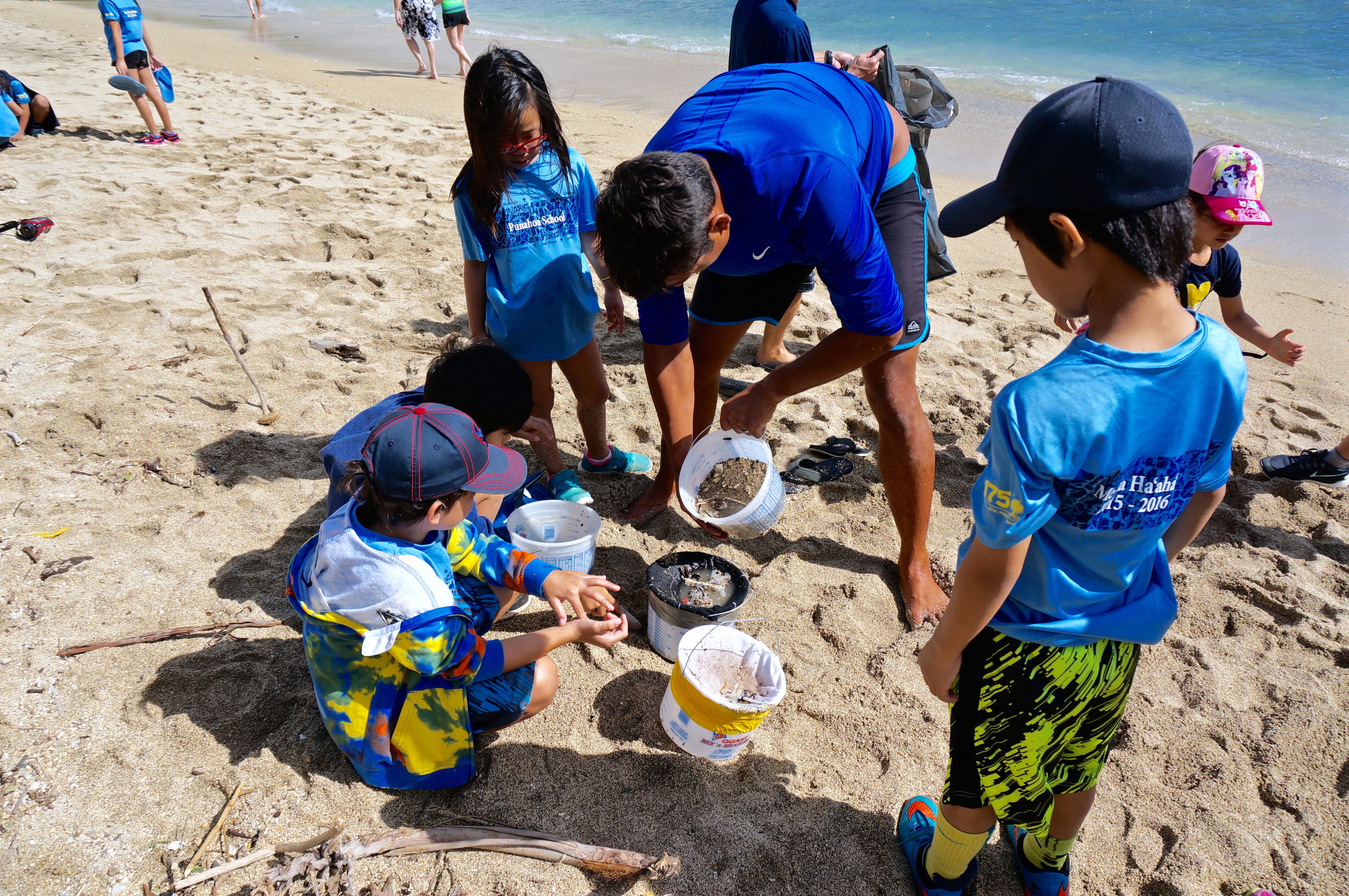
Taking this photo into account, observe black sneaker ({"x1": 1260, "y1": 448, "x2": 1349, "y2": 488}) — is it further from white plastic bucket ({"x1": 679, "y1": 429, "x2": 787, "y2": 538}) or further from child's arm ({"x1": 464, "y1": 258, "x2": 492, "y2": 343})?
child's arm ({"x1": 464, "y1": 258, "x2": 492, "y2": 343})

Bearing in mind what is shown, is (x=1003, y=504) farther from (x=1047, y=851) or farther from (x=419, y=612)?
(x=419, y=612)

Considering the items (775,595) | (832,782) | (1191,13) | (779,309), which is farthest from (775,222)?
(1191,13)

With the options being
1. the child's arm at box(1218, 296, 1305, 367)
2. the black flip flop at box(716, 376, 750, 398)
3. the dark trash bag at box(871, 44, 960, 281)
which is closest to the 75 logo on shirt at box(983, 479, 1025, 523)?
the dark trash bag at box(871, 44, 960, 281)

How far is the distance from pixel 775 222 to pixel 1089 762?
1560 mm

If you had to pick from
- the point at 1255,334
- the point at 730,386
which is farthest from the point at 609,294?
the point at 1255,334

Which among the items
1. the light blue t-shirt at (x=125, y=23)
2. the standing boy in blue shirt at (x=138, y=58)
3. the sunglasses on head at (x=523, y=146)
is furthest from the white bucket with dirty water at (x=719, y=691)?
the light blue t-shirt at (x=125, y=23)

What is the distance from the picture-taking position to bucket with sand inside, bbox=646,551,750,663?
2406 mm

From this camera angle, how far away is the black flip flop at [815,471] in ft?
11.3

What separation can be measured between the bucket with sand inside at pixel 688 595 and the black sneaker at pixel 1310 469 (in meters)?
2.60

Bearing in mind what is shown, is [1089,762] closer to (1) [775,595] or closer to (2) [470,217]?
(1) [775,595]

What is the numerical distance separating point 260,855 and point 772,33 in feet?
12.7

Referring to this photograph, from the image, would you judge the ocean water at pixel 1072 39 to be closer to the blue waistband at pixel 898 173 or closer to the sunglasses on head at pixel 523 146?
the blue waistband at pixel 898 173

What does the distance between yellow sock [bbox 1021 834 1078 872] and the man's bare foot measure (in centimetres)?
85

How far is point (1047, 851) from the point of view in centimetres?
188
